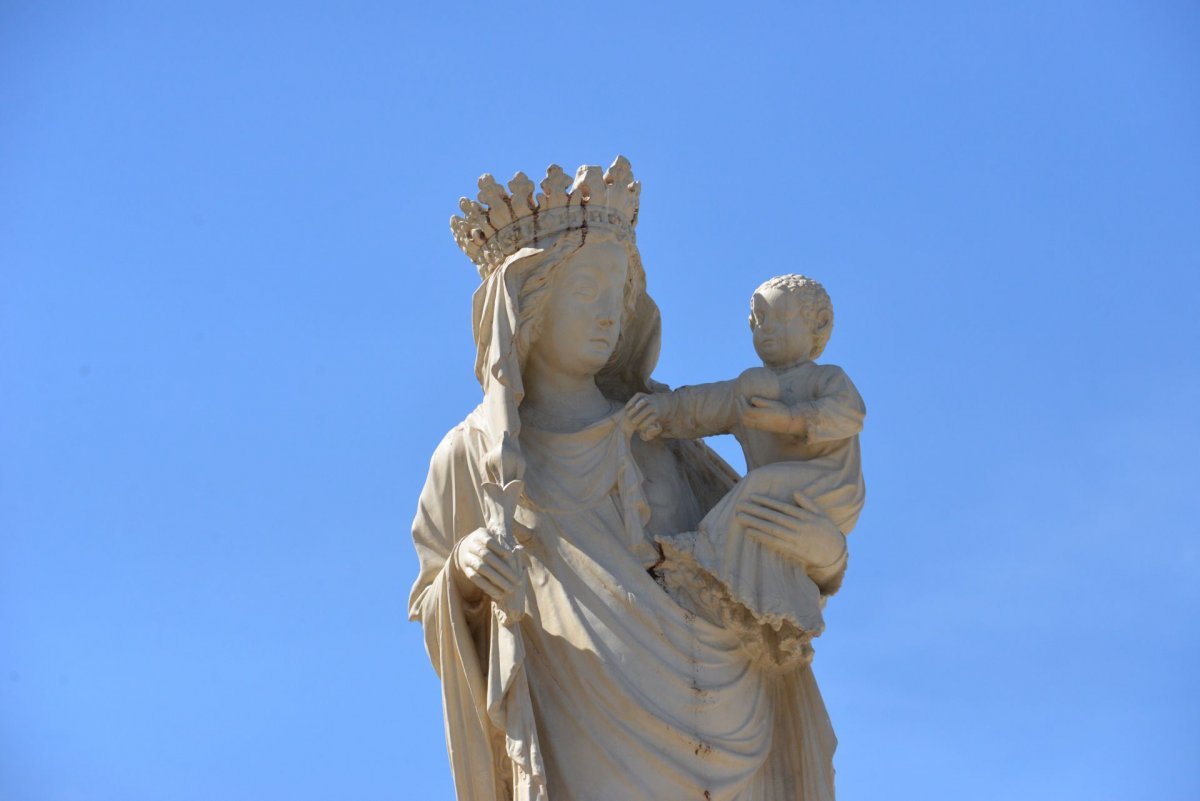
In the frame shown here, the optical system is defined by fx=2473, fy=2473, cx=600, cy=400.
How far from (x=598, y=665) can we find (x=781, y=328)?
2091 millimetres

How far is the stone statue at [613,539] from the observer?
492 inches

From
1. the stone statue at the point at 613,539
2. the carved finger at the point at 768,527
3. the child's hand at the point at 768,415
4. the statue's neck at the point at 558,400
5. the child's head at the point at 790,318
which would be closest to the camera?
the stone statue at the point at 613,539

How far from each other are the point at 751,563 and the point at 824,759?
3.59ft

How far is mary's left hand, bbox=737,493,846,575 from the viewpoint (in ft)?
41.9

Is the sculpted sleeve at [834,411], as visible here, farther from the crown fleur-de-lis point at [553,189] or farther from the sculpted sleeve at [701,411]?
the crown fleur-de-lis point at [553,189]

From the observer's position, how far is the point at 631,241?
44.4ft

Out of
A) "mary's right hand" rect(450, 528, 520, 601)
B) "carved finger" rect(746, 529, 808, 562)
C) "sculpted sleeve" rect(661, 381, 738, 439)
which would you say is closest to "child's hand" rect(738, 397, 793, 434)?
"sculpted sleeve" rect(661, 381, 738, 439)

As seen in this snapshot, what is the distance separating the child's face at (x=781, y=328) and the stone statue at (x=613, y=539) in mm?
15

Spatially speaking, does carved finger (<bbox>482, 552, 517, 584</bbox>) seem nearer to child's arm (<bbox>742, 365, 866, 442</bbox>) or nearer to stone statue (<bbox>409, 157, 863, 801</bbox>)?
stone statue (<bbox>409, 157, 863, 801</bbox>)

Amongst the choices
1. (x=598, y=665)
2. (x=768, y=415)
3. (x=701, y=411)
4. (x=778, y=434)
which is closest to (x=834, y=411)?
(x=768, y=415)

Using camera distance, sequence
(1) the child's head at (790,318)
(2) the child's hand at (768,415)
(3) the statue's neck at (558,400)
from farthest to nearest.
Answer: (3) the statue's neck at (558,400), (1) the child's head at (790,318), (2) the child's hand at (768,415)

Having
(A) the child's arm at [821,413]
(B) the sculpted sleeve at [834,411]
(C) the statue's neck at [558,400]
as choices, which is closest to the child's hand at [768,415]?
(A) the child's arm at [821,413]

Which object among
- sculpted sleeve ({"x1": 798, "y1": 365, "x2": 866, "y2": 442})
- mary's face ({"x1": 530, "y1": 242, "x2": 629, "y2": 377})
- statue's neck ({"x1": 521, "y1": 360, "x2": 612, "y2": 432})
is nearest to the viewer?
sculpted sleeve ({"x1": 798, "y1": 365, "x2": 866, "y2": 442})

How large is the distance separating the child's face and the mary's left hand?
829mm
